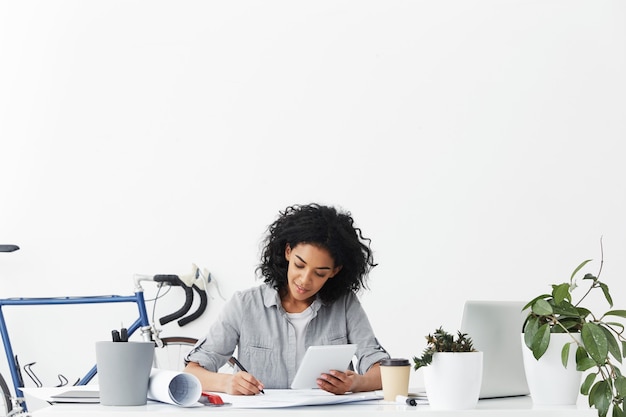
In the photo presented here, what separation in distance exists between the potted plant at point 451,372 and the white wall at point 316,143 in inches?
85.7

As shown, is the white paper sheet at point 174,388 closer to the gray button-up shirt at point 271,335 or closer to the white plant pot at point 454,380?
the white plant pot at point 454,380

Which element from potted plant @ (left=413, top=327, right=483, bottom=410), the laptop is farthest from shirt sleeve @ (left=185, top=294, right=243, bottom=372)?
potted plant @ (left=413, top=327, right=483, bottom=410)

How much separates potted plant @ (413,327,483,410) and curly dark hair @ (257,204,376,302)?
37.8 inches

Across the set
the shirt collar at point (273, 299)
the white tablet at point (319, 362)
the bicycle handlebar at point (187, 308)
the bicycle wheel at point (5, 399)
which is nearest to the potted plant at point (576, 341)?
the white tablet at point (319, 362)

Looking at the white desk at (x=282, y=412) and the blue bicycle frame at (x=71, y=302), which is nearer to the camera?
the white desk at (x=282, y=412)

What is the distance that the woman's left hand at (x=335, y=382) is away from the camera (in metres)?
1.99

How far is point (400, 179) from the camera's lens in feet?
12.1

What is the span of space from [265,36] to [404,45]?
595 mm

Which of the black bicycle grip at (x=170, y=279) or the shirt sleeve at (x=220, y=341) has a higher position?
the black bicycle grip at (x=170, y=279)

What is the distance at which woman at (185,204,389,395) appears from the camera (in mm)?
2414

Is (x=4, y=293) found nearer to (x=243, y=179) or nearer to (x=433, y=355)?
(x=243, y=179)

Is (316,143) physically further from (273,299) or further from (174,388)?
(174,388)

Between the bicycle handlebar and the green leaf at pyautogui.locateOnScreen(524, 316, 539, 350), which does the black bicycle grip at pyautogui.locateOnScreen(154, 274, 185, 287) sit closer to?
the bicycle handlebar

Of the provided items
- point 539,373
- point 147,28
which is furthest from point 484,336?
point 147,28
